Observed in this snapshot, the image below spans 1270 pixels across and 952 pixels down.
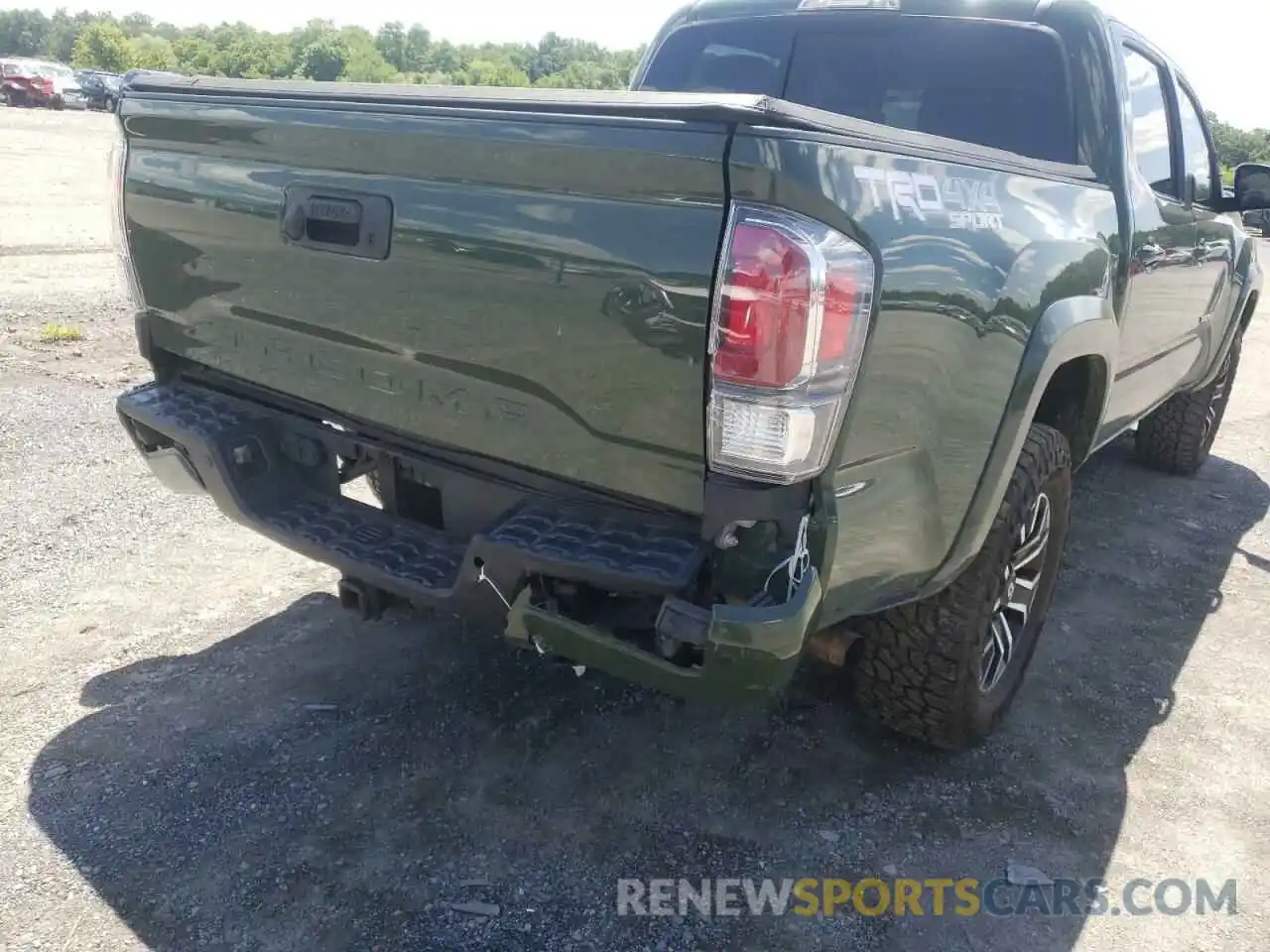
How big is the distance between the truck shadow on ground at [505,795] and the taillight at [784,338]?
45.2 inches

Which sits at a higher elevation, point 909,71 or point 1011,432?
point 909,71

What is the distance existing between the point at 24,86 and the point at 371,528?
4242 centimetres

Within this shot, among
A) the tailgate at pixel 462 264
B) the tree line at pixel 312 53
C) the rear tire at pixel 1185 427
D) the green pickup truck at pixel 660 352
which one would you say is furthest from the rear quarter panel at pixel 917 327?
the tree line at pixel 312 53

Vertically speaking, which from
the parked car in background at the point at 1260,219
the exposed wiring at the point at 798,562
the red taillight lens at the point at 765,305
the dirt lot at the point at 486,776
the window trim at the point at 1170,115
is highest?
the window trim at the point at 1170,115

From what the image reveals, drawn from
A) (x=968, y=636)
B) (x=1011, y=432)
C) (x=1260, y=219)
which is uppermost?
(x=1260, y=219)

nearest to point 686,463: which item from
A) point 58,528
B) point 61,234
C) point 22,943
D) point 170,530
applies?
point 22,943

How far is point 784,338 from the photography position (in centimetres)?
182

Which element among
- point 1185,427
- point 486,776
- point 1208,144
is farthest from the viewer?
point 1185,427

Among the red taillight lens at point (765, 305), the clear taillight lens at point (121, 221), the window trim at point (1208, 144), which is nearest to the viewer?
the red taillight lens at point (765, 305)

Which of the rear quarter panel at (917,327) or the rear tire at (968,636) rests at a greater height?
the rear quarter panel at (917,327)

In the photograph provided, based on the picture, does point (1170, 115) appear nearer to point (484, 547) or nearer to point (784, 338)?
point (784, 338)

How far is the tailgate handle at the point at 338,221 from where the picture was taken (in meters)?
2.26

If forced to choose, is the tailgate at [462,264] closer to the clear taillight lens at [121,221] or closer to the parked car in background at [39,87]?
the clear taillight lens at [121,221]

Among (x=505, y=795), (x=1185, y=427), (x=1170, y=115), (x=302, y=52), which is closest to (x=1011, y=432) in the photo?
(x=505, y=795)
